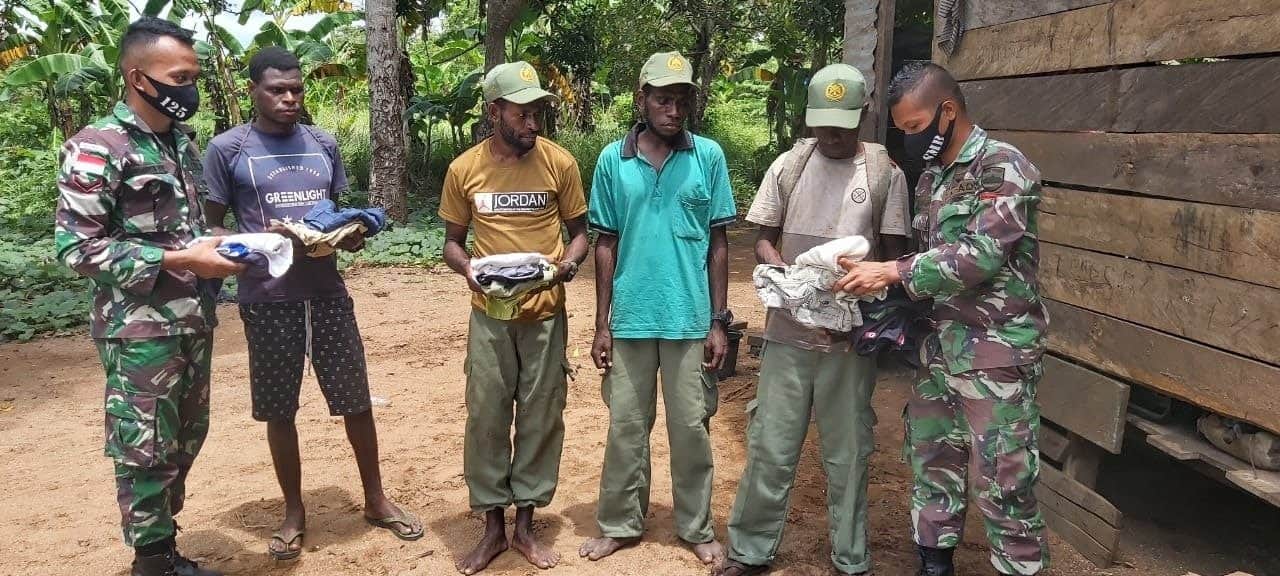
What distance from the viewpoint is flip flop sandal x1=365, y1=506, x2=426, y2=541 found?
3.96 meters

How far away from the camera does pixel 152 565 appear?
328 cm

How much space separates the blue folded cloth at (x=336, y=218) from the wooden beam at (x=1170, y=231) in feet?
9.71

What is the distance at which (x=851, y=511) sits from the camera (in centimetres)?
342

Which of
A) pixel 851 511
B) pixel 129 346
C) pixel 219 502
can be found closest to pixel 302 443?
pixel 219 502

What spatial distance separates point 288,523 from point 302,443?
1.38 m

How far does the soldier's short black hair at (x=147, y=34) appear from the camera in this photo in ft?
10.0

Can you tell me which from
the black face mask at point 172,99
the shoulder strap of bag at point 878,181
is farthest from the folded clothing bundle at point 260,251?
the shoulder strap of bag at point 878,181

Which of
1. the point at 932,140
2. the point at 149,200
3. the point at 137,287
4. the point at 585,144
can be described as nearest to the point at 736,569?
the point at 932,140

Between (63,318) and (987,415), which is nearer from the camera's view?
(987,415)

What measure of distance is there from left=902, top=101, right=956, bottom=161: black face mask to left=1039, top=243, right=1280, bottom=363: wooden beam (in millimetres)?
1095

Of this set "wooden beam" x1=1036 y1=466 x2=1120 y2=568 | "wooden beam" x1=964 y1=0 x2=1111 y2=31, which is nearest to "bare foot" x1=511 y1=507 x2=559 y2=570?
"wooden beam" x1=1036 y1=466 x2=1120 y2=568

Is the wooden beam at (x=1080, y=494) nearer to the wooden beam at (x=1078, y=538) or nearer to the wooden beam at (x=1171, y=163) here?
the wooden beam at (x=1078, y=538)

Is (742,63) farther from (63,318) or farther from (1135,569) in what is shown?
(1135,569)

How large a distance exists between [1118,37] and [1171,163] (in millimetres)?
610
